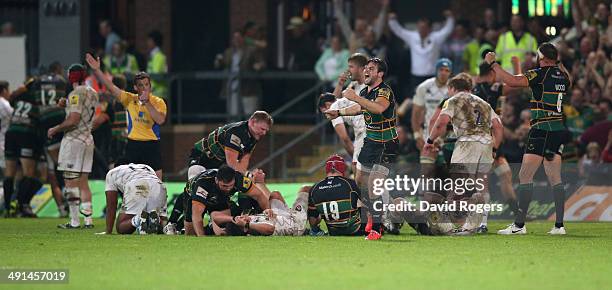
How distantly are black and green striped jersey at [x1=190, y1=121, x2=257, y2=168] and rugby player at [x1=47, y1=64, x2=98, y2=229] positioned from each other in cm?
212

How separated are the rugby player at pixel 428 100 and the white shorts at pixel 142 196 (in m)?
4.25

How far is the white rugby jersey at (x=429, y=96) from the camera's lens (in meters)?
21.7

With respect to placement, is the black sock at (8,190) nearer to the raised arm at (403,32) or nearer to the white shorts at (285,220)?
the white shorts at (285,220)

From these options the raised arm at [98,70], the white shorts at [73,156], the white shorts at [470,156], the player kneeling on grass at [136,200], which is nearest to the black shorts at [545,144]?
the white shorts at [470,156]

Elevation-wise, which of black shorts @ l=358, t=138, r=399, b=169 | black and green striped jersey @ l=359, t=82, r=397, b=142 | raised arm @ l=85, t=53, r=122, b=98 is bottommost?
black shorts @ l=358, t=138, r=399, b=169

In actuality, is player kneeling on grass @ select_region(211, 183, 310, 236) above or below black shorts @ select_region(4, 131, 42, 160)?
below

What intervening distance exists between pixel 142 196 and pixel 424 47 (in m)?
9.20

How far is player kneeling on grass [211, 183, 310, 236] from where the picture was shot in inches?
695

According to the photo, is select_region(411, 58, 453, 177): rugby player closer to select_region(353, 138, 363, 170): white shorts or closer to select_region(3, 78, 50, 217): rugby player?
select_region(353, 138, 363, 170): white shorts

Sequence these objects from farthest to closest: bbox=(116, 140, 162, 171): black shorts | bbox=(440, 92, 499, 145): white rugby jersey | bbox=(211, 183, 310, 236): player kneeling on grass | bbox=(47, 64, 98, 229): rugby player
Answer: bbox=(47, 64, 98, 229): rugby player, bbox=(116, 140, 162, 171): black shorts, bbox=(440, 92, 499, 145): white rugby jersey, bbox=(211, 183, 310, 236): player kneeling on grass

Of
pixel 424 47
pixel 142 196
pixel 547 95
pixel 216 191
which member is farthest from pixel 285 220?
pixel 424 47

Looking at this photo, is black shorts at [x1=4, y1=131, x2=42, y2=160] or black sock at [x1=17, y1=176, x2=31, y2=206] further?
black shorts at [x1=4, y1=131, x2=42, y2=160]

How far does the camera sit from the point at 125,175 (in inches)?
731

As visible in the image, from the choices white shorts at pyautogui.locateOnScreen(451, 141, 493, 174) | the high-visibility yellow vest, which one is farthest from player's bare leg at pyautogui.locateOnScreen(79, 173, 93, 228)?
the high-visibility yellow vest
